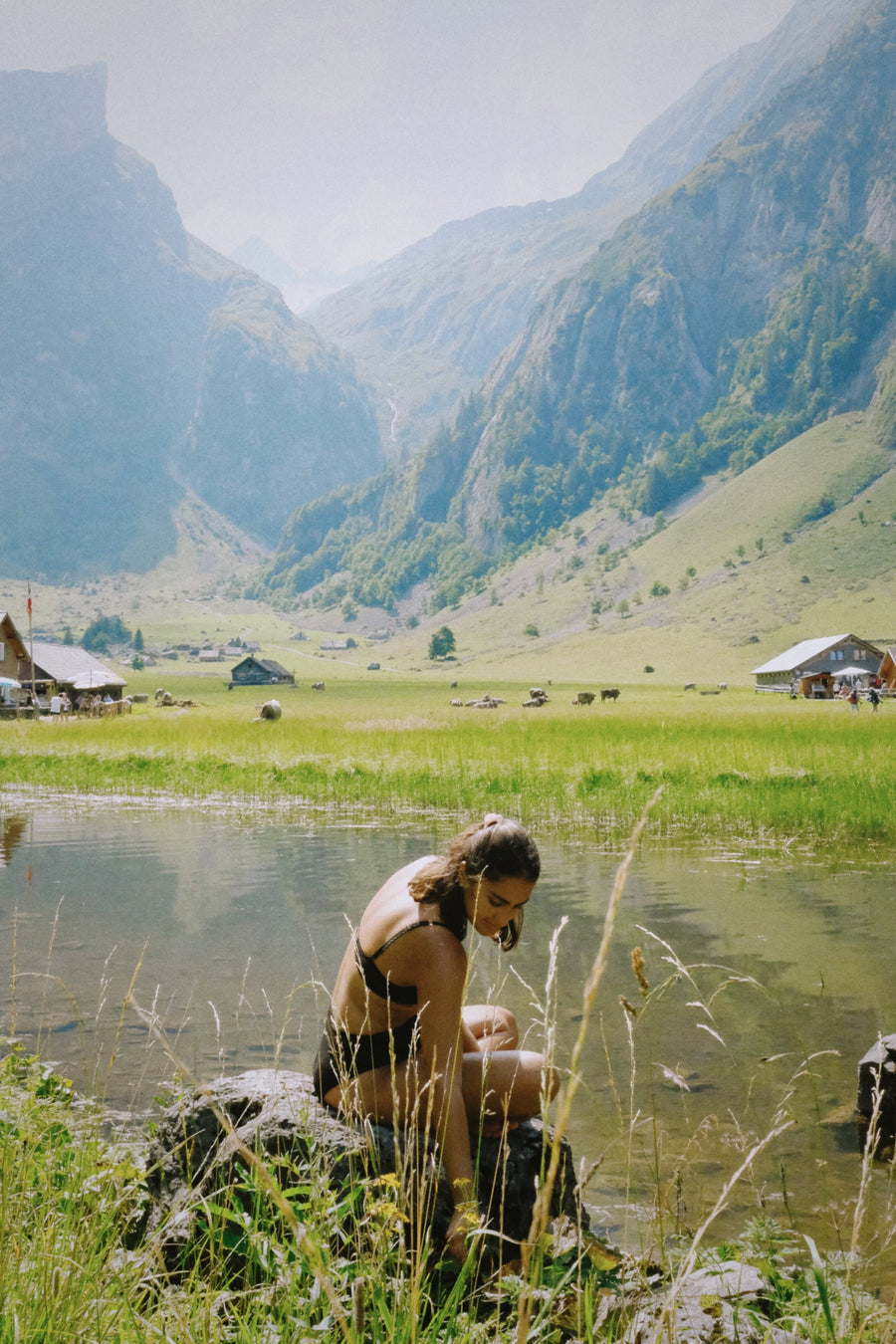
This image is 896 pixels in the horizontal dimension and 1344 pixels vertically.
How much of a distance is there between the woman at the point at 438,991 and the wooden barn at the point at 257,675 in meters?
133

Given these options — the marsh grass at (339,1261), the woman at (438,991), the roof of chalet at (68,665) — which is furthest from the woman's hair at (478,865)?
the roof of chalet at (68,665)

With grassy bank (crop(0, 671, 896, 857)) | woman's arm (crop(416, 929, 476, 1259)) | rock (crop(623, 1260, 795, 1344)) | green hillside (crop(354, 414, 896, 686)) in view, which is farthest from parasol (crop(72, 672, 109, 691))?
green hillside (crop(354, 414, 896, 686))

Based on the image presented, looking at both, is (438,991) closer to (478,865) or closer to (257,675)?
(478,865)

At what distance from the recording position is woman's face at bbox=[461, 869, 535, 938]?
403cm

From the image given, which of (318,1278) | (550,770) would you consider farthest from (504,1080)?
(550,770)

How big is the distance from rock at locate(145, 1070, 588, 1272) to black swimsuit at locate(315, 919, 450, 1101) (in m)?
0.13

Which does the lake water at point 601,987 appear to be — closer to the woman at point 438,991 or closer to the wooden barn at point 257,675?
the woman at point 438,991

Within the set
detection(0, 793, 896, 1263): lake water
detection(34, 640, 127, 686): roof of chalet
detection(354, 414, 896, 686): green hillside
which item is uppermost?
detection(354, 414, 896, 686): green hillside

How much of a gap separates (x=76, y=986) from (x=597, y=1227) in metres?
5.89

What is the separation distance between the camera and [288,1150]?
4.10m

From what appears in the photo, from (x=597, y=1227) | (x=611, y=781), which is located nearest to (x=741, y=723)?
(x=611, y=781)

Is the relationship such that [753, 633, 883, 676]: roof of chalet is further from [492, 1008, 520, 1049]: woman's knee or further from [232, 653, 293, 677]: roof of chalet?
[492, 1008, 520, 1049]: woman's knee

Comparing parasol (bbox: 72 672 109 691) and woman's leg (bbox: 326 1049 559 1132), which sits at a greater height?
parasol (bbox: 72 672 109 691)

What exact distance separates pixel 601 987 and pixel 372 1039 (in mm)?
5645
